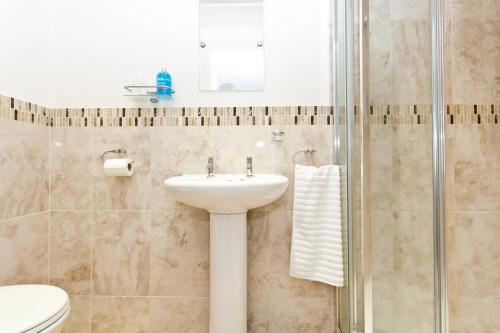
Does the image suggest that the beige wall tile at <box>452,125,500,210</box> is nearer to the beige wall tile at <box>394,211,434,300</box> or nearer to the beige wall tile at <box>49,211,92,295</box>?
the beige wall tile at <box>394,211,434,300</box>

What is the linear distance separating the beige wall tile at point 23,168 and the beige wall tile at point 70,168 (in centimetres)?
4

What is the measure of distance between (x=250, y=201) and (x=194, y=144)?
55 centimetres

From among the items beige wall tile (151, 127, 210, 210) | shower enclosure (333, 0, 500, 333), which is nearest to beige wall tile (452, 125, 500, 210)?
shower enclosure (333, 0, 500, 333)

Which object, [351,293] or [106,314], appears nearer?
[351,293]

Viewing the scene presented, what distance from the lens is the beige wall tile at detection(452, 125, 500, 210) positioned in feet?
4.50

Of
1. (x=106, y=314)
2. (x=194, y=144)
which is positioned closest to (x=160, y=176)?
(x=194, y=144)

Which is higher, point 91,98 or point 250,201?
point 91,98

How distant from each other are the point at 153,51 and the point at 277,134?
2.76ft

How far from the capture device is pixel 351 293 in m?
Answer: 1.29

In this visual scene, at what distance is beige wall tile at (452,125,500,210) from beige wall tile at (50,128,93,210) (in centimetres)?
193

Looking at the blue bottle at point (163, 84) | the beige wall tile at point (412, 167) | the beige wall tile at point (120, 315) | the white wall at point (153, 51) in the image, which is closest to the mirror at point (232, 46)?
the white wall at point (153, 51)

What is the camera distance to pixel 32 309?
935 millimetres

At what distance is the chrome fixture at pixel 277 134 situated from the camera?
1.56 metres

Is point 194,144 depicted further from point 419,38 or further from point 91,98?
point 419,38
